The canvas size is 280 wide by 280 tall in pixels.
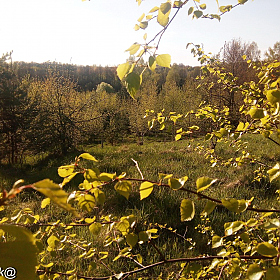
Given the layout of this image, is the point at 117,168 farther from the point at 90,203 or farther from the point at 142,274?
the point at 90,203

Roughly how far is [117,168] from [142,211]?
103 inches

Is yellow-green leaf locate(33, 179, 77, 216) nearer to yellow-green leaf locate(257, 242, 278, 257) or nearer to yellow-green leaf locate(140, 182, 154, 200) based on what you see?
yellow-green leaf locate(140, 182, 154, 200)

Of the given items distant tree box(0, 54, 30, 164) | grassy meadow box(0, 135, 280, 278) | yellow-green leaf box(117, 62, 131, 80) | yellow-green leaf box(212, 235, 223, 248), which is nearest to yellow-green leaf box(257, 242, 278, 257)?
yellow-green leaf box(212, 235, 223, 248)

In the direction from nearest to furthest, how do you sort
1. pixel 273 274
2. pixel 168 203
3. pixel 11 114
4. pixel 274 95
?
1. pixel 273 274
2. pixel 274 95
3. pixel 168 203
4. pixel 11 114

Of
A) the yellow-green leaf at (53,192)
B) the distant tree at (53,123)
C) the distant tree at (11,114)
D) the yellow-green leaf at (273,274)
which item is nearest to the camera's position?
the yellow-green leaf at (53,192)

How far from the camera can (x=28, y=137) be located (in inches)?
323

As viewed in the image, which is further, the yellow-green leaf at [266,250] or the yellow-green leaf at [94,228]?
the yellow-green leaf at [94,228]

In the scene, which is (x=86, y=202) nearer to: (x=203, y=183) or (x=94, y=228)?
(x=94, y=228)

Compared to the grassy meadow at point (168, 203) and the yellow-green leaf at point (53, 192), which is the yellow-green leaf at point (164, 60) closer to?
the yellow-green leaf at point (53, 192)

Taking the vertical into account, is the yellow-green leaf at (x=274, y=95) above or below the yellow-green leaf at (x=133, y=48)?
below

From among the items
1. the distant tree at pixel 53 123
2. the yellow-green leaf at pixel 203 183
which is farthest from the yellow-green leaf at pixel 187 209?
the distant tree at pixel 53 123

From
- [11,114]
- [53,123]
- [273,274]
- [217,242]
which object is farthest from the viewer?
[53,123]

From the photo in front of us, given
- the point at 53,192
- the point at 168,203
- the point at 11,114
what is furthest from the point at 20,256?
the point at 11,114

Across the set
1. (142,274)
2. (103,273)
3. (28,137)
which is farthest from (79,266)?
(28,137)
